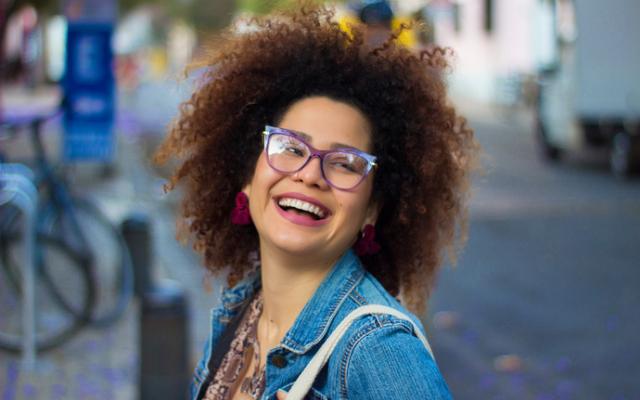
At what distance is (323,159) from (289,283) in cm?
26

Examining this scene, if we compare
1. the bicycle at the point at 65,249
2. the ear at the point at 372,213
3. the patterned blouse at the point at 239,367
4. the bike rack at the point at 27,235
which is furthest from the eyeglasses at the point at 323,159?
the bicycle at the point at 65,249

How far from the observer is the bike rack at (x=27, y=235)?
6152mm

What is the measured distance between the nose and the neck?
5.9 inches

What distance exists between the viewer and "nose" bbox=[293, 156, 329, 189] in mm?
2127

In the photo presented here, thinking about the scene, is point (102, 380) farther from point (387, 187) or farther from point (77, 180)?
point (77, 180)

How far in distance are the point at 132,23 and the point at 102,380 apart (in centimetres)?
4710

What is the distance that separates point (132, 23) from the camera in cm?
5159

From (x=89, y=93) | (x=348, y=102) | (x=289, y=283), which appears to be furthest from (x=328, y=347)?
(x=89, y=93)

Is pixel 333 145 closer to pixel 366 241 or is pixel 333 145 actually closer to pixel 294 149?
pixel 294 149

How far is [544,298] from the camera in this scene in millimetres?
8484

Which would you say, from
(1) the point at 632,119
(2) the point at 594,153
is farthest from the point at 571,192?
(2) the point at 594,153

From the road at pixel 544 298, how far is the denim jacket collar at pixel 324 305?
691mm

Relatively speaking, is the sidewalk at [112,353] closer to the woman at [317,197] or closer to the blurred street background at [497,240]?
the blurred street background at [497,240]

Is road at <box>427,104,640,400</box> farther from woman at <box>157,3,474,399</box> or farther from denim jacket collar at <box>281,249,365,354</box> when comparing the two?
denim jacket collar at <box>281,249,365,354</box>
